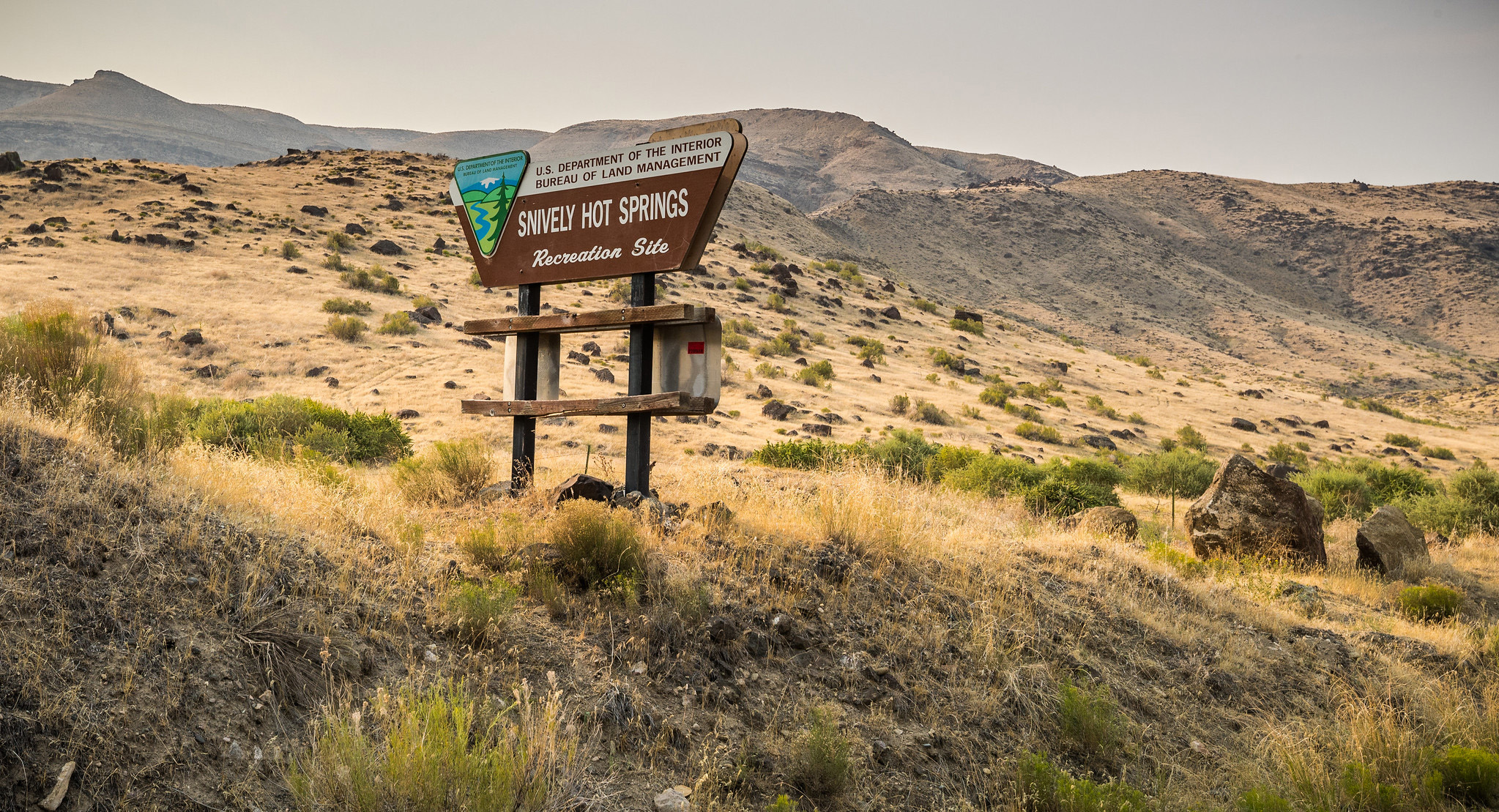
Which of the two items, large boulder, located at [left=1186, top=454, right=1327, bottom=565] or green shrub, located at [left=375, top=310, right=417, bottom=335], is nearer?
large boulder, located at [left=1186, top=454, right=1327, bottom=565]

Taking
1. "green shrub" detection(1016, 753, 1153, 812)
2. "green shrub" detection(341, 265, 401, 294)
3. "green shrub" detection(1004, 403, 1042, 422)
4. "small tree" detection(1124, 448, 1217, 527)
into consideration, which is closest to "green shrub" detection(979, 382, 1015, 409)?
"green shrub" detection(1004, 403, 1042, 422)

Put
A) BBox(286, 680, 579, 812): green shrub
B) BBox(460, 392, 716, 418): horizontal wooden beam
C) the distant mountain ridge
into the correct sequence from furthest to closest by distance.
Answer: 1. the distant mountain ridge
2. BBox(460, 392, 716, 418): horizontal wooden beam
3. BBox(286, 680, 579, 812): green shrub

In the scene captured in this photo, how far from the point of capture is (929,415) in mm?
24359

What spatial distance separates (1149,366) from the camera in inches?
1843

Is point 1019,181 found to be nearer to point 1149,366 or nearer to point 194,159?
point 1149,366

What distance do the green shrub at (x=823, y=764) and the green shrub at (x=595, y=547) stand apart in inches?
71.5

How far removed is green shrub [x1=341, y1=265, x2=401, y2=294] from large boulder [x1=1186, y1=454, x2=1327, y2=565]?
87.3ft

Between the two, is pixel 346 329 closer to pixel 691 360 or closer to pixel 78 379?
pixel 78 379

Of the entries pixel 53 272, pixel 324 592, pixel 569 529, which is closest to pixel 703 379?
pixel 569 529

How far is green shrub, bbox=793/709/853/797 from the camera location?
477cm

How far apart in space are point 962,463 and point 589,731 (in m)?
12.0

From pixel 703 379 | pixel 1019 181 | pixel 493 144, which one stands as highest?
pixel 493 144

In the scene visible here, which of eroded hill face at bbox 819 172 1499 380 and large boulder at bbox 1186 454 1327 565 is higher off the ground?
eroded hill face at bbox 819 172 1499 380

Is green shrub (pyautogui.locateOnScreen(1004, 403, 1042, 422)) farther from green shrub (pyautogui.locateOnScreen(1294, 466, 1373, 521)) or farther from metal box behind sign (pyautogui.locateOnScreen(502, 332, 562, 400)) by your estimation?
metal box behind sign (pyautogui.locateOnScreen(502, 332, 562, 400))
